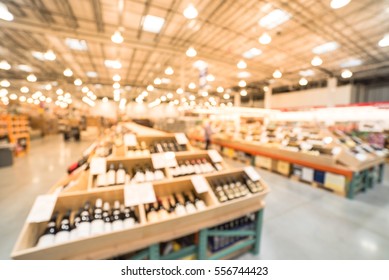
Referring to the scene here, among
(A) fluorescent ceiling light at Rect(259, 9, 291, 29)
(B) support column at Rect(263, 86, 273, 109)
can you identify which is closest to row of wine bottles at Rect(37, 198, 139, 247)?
(A) fluorescent ceiling light at Rect(259, 9, 291, 29)

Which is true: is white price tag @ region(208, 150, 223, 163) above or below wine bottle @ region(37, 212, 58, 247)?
above

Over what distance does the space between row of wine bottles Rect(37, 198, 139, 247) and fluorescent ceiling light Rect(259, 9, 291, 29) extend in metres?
6.73

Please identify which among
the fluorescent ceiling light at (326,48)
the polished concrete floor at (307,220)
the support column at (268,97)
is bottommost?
the polished concrete floor at (307,220)

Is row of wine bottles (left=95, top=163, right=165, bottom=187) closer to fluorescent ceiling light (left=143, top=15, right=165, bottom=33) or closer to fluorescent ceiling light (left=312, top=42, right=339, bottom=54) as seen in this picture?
fluorescent ceiling light (left=143, top=15, right=165, bottom=33)

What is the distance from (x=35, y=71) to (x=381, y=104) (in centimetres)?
2011

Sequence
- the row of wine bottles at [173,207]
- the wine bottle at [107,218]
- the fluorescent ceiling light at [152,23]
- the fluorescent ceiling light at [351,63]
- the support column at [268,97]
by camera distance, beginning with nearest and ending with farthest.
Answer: the wine bottle at [107,218] < the row of wine bottles at [173,207] < the fluorescent ceiling light at [152,23] < the fluorescent ceiling light at [351,63] < the support column at [268,97]

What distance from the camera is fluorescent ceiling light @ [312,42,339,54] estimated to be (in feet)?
25.4

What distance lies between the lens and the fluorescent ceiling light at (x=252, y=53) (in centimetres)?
847

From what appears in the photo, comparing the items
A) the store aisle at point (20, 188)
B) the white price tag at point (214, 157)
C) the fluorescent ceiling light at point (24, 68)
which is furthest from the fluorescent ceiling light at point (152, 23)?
the fluorescent ceiling light at point (24, 68)

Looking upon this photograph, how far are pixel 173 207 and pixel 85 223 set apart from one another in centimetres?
87

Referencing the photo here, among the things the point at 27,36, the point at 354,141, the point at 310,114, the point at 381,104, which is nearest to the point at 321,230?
the point at 354,141

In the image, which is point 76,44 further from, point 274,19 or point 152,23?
point 274,19

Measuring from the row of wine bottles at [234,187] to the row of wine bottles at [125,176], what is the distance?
0.76m

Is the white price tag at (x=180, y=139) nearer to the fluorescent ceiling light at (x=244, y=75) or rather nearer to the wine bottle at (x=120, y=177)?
the wine bottle at (x=120, y=177)
